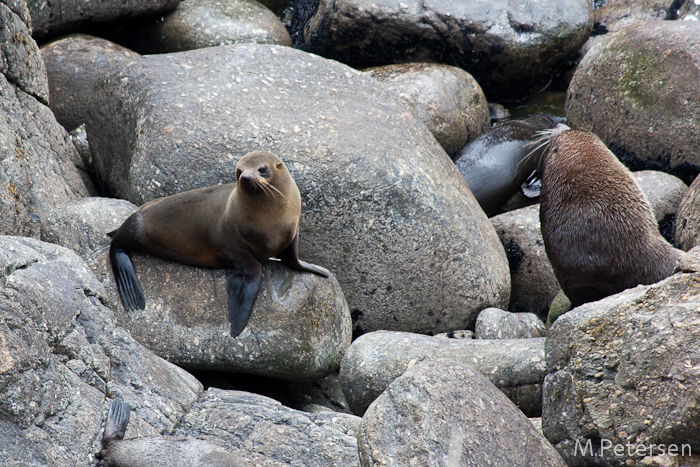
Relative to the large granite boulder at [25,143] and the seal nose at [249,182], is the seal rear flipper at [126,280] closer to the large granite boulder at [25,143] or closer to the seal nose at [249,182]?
the large granite boulder at [25,143]

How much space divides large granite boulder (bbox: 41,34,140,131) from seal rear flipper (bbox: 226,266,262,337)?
159 inches

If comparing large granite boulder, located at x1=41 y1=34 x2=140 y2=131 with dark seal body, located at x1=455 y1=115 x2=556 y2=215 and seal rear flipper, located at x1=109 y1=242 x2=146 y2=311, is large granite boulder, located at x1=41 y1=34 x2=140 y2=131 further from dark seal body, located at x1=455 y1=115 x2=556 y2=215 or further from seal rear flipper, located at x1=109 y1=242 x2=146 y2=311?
dark seal body, located at x1=455 y1=115 x2=556 y2=215

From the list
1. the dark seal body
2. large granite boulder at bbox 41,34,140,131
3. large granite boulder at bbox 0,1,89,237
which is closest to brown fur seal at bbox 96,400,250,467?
large granite boulder at bbox 0,1,89,237

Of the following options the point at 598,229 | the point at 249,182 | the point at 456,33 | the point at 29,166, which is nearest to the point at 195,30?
the point at 456,33

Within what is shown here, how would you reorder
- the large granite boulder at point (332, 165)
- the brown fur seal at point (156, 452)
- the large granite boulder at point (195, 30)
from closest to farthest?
the brown fur seal at point (156, 452), the large granite boulder at point (332, 165), the large granite boulder at point (195, 30)

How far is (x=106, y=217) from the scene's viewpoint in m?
5.20

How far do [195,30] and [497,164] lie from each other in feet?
14.9

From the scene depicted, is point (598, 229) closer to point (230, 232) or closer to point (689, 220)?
point (689, 220)

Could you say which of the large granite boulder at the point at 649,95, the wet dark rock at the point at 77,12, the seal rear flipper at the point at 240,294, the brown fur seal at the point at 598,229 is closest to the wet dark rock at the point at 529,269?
the brown fur seal at the point at 598,229

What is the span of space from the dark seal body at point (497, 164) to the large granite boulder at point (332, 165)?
1.63 m

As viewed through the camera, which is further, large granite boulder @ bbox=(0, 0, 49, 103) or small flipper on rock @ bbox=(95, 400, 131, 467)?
large granite boulder @ bbox=(0, 0, 49, 103)

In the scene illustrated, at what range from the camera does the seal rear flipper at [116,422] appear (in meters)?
3.17

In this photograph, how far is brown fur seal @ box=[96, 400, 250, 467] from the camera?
121 inches

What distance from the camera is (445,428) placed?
2.89 m
